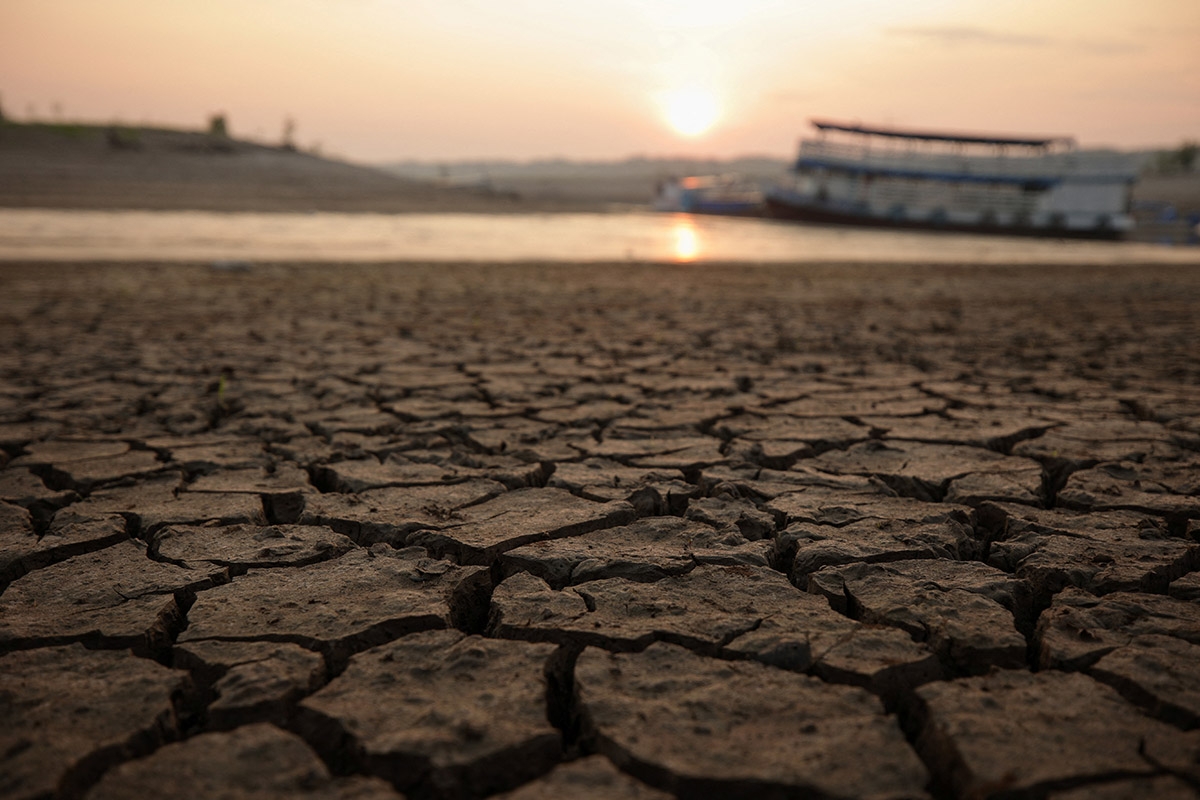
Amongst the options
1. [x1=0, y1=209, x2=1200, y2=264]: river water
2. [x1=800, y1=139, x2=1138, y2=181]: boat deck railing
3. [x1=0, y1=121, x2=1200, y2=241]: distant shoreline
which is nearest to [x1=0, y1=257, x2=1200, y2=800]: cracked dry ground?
[x1=0, y1=209, x2=1200, y2=264]: river water

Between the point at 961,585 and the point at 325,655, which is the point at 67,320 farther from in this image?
the point at 961,585

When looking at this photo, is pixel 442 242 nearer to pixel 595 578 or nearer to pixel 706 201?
pixel 595 578

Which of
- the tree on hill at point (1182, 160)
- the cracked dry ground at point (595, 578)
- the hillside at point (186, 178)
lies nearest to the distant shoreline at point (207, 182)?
the hillside at point (186, 178)

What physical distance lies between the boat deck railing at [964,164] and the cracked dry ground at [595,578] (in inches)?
833

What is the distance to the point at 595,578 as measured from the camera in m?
1.80

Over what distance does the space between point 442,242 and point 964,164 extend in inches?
669

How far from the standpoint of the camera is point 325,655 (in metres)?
1.49

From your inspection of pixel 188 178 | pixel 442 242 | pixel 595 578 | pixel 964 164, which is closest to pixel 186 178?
pixel 188 178

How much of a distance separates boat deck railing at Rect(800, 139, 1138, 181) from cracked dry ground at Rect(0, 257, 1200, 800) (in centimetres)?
2116

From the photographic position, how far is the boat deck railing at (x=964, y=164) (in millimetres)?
22531

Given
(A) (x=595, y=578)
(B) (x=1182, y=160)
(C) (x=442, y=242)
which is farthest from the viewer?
(B) (x=1182, y=160)

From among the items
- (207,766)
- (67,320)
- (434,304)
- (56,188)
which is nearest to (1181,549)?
(207,766)

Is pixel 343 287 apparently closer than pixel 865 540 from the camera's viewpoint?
No

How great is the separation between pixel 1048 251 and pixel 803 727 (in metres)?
16.6
